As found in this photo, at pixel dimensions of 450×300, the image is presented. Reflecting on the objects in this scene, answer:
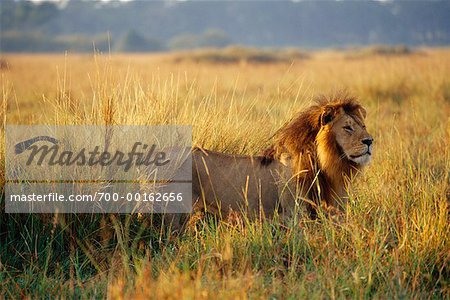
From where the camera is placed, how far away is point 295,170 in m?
4.48

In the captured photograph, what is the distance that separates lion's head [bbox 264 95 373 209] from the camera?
4.33 m

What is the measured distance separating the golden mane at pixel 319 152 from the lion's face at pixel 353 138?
0.04 m

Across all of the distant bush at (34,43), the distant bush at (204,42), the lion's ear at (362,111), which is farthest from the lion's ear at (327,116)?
the distant bush at (204,42)

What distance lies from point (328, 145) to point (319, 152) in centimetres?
9

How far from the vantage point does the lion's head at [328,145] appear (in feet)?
14.2

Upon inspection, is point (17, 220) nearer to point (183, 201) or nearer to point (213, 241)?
point (183, 201)

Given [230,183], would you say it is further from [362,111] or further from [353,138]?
[362,111]

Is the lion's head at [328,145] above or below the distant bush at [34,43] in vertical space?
above

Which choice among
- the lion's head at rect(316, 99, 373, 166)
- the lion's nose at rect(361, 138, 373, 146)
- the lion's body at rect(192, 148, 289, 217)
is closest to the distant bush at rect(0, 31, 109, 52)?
the lion's body at rect(192, 148, 289, 217)

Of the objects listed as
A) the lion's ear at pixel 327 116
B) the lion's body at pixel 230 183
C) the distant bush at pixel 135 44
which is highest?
the lion's ear at pixel 327 116

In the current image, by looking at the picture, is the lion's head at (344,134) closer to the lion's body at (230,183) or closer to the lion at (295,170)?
the lion at (295,170)

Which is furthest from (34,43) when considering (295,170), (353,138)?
(353,138)

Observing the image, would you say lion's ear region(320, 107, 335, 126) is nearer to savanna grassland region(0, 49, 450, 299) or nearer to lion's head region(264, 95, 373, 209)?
lion's head region(264, 95, 373, 209)

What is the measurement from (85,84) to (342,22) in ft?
315
